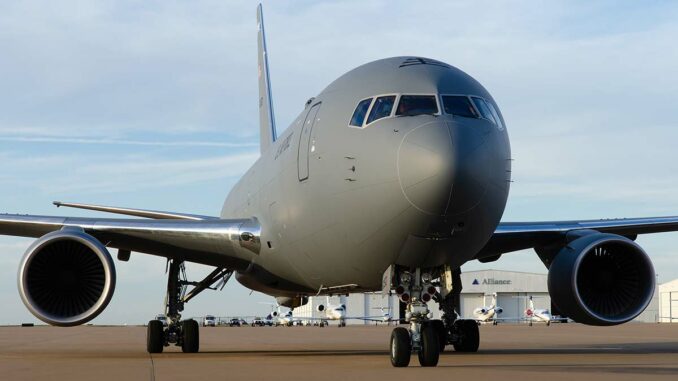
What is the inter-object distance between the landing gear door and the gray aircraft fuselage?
29 millimetres

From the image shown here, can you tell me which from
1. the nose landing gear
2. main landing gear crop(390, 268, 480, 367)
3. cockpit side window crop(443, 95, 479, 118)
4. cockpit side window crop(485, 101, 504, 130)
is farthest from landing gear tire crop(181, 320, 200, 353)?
cockpit side window crop(443, 95, 479, 118)

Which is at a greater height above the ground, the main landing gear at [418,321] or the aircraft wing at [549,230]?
the aircraft wing at [549,230]

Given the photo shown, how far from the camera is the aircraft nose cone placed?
11.0 metres

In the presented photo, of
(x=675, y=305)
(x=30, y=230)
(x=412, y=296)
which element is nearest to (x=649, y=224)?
(x=412, y=296)

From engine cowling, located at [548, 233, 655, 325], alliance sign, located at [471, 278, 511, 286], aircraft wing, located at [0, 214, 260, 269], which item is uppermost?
alliance sign, located at [471, 278, 511, 286]

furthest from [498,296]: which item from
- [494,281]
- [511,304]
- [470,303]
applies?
[470,303]

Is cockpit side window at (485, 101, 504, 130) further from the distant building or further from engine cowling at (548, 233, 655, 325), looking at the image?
the distant building

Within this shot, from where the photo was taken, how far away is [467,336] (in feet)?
60.6

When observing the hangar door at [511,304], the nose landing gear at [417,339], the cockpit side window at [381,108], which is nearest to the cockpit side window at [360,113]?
the cockpit side window at [381,108]

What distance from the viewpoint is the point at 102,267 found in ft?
50.1

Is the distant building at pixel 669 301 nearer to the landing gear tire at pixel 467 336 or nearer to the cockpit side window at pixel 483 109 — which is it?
the landing gear tire at pixel 467 336

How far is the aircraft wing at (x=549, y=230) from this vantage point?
17.1m

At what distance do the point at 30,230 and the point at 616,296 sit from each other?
35.3 feet

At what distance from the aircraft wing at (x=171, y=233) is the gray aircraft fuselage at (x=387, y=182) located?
68.0 inches
